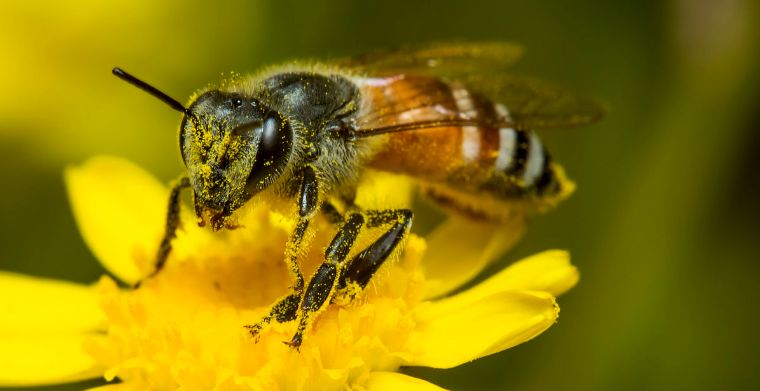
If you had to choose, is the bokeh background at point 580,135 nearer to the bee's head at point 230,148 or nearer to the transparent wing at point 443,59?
the transparent wing at point 443,59

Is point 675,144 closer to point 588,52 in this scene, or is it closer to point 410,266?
point 588,52

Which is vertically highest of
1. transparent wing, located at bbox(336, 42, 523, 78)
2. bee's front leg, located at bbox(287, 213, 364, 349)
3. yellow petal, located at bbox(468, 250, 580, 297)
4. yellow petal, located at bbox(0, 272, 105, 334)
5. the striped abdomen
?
transparent wing, located at bbox(336, 42, 523, 78)

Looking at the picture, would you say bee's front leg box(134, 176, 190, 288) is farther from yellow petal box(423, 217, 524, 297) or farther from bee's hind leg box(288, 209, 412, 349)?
yellow petal box(423, 217, 524, 297)

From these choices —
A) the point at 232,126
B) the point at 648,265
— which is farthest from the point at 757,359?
the point at 232,126

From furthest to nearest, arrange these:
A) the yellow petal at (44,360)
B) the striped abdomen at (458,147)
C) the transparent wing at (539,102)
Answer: the transparent wing at (539,102), the striped abdomen at (458,147), the yellow petal at (44,360)

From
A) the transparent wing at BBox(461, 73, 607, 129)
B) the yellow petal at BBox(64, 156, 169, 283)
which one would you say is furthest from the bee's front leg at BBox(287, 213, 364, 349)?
the yellow petal at BBox(64, 156, 169, 283)

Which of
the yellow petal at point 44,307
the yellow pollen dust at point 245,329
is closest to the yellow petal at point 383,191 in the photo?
the yellow pollen dust at point 245,329

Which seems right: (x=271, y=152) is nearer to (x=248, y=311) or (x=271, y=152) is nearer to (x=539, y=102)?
(x=248, y=311)

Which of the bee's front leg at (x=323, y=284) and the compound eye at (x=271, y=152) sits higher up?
the compound eye at (x=271, y=152)
